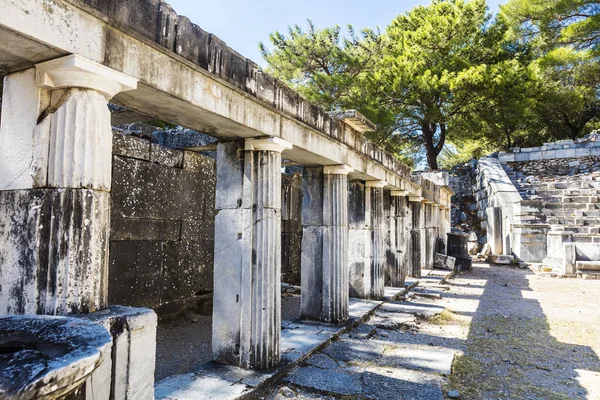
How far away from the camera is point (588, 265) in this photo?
11.6 metres

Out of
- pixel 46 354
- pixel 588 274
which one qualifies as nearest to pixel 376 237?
pixel 46 354

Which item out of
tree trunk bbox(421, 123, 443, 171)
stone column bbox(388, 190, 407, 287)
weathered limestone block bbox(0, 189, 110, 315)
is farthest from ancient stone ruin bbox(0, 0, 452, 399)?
tree trunk bbox(421, 123, 443, 171)

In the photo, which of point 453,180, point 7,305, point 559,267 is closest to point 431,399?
point 7,305

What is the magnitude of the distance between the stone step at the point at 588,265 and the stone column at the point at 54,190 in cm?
1332

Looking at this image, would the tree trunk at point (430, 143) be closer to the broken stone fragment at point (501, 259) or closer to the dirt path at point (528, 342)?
the broken stone fragment at point (501, 259)

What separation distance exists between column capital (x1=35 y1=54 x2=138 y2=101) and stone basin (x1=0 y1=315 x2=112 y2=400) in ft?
3.92

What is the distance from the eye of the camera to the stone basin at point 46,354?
3.80ft

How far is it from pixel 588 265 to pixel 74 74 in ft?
45.1

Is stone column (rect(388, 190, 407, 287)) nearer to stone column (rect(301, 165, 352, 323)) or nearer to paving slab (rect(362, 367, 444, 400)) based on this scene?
stone column (rect(301, 165, 352, 323))

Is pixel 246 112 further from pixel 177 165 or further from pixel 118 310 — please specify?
pixel 177 165

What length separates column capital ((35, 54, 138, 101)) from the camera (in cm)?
204

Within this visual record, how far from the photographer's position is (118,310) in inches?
87.4

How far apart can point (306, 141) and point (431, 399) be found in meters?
2.75

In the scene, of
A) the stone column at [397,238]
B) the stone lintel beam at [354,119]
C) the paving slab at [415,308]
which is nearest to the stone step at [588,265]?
the stone column at [397,238]
